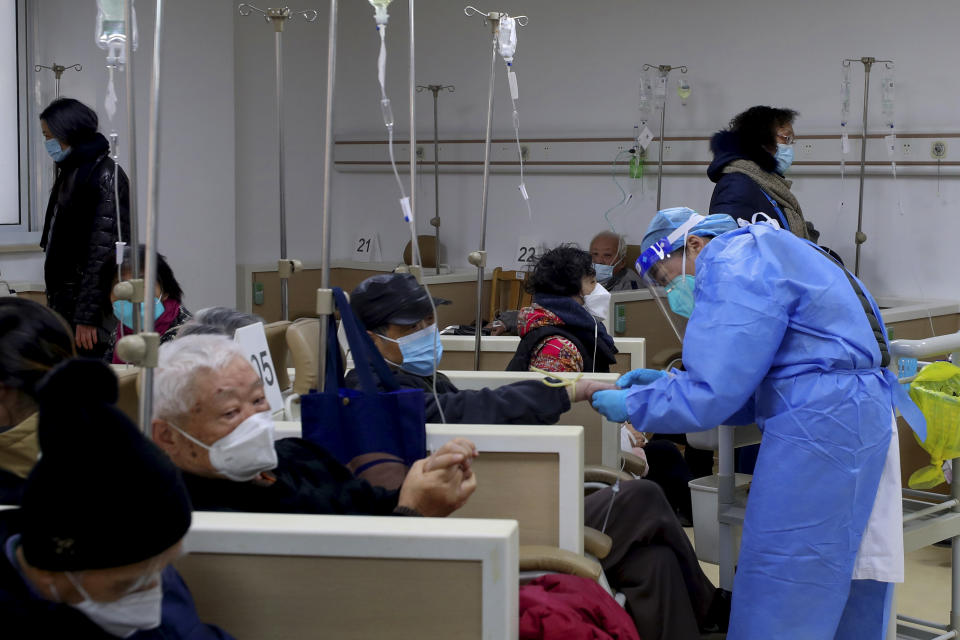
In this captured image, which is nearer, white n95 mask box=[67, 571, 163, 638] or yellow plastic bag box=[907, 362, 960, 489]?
white n95 mask box=[67, 571, 163, 638]

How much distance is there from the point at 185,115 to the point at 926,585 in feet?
13.2

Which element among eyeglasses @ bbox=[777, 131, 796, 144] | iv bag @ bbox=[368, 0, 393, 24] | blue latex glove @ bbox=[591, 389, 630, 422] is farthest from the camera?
eyeglasses @ bbox=[777, 131, 796, 144]

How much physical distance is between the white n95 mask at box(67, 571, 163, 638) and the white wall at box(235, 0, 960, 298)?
4.18 metres

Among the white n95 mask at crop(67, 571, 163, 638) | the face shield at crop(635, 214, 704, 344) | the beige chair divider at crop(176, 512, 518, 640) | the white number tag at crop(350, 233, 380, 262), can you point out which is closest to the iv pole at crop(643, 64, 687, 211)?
the white number tag at crop(350, 233, 380, 262)

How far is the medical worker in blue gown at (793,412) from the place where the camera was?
6.63ft

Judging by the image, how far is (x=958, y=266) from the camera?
453cm

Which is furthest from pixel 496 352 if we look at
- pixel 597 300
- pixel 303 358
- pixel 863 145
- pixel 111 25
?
pixel 863 145

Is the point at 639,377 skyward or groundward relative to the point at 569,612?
skyward

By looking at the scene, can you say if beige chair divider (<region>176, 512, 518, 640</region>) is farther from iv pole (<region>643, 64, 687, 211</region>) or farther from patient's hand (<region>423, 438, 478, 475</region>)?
iv pole (<region>643, 64, 687, 211</region>)

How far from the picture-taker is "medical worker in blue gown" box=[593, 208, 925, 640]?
202 cm

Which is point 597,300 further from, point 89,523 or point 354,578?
point 89,523

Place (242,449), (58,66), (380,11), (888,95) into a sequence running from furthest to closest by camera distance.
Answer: (58,66) < (888,95) < (380,11) < (242,449)

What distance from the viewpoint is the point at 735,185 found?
11.0 feet

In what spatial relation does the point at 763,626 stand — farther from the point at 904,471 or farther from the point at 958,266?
the point at 958,266
